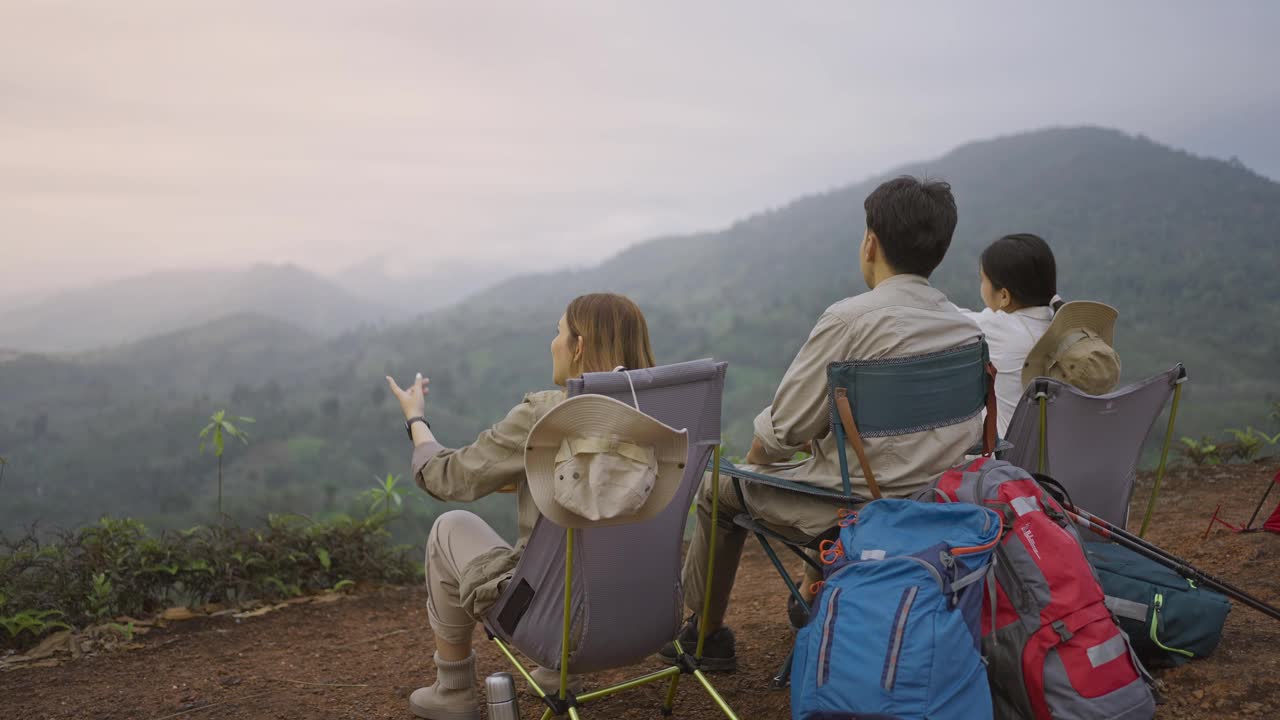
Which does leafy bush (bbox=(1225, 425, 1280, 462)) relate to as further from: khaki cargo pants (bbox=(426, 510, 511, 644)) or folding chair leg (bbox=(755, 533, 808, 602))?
khaki cargo pants (bbox=(426, 510, 511, 644))

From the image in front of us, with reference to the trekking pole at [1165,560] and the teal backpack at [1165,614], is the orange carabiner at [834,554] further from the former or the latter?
the teal backpack at [1165,614]

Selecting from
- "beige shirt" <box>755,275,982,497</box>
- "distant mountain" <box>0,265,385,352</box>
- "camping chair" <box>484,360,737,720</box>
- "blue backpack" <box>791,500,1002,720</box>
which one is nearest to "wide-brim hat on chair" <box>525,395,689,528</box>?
"camping chair" <box>484,360,737,720</box>

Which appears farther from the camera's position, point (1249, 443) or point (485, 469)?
point (1249, 443)

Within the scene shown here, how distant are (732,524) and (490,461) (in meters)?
1.07

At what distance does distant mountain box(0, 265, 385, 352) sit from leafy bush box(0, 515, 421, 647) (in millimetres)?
5135

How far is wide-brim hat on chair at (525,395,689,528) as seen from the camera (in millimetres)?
2141

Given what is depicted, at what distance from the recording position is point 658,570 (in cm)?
257

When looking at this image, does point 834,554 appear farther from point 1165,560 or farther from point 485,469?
point 1165,560

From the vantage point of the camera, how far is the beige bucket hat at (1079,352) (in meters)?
3.28

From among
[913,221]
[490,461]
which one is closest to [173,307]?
[490,461]

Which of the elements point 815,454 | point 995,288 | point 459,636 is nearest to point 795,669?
point 815,454

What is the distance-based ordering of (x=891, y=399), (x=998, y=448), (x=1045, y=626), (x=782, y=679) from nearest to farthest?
(x=1045, y=626)
(x=891, y=399)
(x=998, y=448)
(x=782, y=679)

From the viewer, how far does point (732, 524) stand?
321cm

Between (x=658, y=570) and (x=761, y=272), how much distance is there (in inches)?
500
